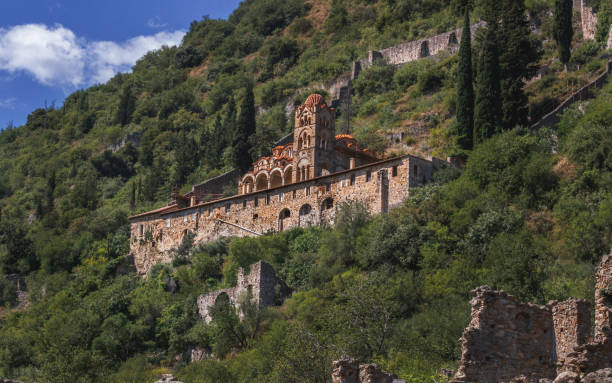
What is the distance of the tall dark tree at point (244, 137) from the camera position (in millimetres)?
75688

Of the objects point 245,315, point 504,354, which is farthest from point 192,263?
point 504,354

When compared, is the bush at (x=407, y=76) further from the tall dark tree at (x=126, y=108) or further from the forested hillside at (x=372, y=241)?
the tall dark tree at (x=126, y=108)

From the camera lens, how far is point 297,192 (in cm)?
5859

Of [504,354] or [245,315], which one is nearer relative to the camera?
[504,354]

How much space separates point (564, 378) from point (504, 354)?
15.4 feet

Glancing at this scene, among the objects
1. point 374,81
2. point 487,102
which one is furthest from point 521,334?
point 374,81

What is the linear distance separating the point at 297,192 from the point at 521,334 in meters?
42.5

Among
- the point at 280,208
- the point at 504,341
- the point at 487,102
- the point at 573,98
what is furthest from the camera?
the point at 280,208

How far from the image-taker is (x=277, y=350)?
38.8m

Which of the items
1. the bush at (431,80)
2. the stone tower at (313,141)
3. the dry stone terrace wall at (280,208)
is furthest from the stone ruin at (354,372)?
the bush at (431,80)

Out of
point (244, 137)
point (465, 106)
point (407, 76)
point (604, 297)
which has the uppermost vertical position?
point (407, 76)

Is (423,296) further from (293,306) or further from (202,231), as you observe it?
(202,231)

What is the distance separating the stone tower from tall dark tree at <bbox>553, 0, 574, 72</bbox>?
65.7ft

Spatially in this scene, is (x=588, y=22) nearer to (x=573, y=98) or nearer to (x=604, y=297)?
(x=573, y=98)
